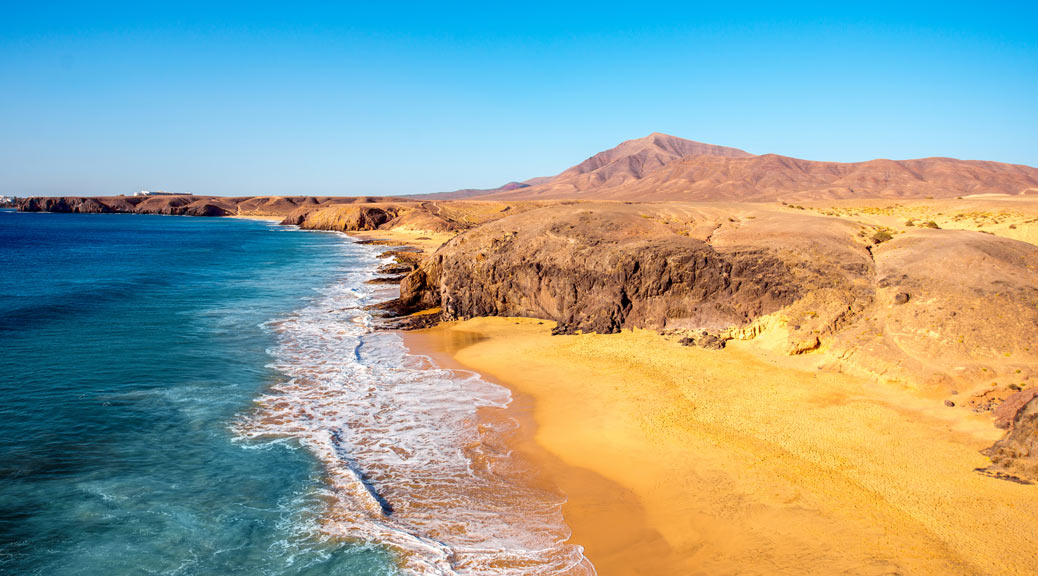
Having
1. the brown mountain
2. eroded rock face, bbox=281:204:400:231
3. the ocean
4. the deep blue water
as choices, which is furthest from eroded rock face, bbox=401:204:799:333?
the brown mountain

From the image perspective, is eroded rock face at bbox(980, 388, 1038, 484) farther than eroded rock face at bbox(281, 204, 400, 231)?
No

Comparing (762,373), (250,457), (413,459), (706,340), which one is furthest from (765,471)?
(250,457)

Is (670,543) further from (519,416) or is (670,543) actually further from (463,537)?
(519,416)

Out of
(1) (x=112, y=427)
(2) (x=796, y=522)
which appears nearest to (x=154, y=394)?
(1) (x=112, y=427)

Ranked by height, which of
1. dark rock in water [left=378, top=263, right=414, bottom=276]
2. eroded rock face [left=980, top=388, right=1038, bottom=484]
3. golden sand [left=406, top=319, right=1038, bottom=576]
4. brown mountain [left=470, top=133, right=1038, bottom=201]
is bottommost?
golden sand [left=406, top=319, right=1038, bottom=576]

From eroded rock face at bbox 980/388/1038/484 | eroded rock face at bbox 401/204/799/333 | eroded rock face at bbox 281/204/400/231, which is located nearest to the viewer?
eroded rock face at bbox 980/388/1038/484

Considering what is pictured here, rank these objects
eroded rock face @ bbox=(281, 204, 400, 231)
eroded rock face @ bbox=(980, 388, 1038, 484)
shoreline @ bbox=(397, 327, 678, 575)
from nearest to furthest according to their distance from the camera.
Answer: shoreline @ bbox=(397, 327, 678, 575) < eroded rock face @ bbox=(980, 388, 1038, 484) < eroded rock face @ bbox=(281, 204, 400, 231)

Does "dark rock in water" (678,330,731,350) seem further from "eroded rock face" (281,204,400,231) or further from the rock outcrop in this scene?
"eroded rock face" (281,204,400,231)
